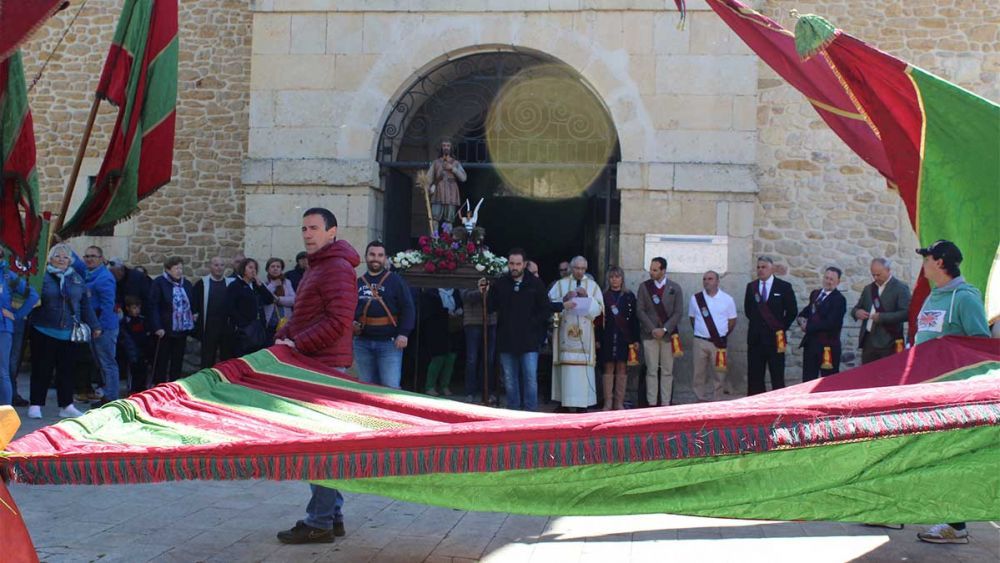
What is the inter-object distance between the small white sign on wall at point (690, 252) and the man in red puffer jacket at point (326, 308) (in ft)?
21.4

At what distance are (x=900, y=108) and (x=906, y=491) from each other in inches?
101

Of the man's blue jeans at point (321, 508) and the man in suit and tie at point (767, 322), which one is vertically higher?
the man in suit and tie at point (767, 322)

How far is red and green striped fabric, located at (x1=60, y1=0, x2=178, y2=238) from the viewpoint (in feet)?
23.2

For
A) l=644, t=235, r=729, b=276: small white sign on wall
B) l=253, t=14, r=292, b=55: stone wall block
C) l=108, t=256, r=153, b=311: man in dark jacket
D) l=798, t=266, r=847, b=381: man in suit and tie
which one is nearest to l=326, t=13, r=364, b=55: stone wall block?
l=253, t=14, r=292, b=55: stone wall block

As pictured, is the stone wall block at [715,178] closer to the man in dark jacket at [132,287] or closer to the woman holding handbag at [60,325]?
the man in dark jacket at [132,287]

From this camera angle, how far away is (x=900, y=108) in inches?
217

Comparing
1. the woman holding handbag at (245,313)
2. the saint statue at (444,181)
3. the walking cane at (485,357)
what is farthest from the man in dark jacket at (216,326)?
the walking cane at (485,357)

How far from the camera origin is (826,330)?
10828 millimetres

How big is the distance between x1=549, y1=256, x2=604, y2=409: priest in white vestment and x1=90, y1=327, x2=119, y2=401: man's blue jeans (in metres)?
4.43

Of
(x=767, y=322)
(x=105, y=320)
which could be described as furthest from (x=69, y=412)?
(x=767, y=322)

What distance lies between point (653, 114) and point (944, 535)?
23.5 ft

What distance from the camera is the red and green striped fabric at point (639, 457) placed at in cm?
352

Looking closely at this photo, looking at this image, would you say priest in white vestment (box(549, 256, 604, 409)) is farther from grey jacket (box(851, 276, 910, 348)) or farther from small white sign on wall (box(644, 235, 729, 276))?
grey jacket (box(851, 276, 910, 348))

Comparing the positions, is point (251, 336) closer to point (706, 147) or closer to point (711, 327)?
point (711, 327)
